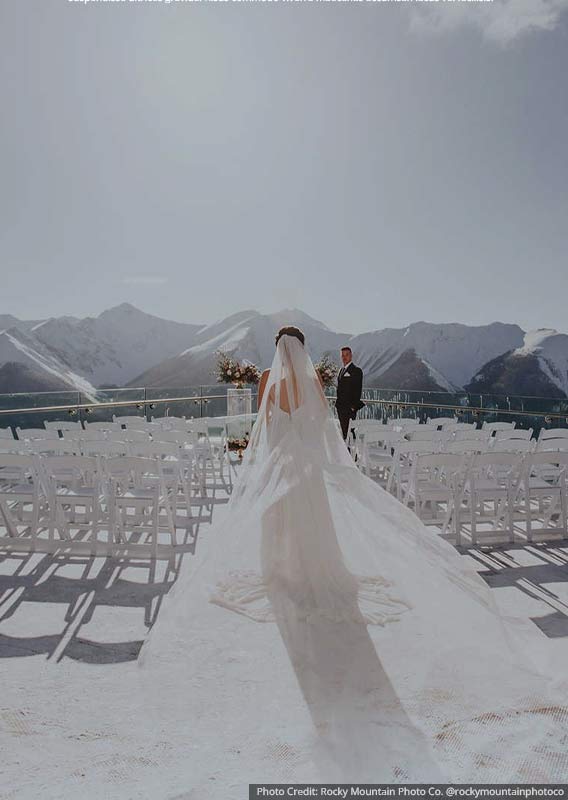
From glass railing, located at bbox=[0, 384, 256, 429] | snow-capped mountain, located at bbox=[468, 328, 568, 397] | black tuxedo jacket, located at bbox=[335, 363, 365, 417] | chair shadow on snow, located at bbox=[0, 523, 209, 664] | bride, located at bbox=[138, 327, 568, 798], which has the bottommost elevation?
chair shadow on snow, located at bbox=[0, 523, 209, 664]

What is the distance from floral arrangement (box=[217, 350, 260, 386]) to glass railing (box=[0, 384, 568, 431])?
28.3 inches

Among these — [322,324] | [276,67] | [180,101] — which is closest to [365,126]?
[276,67]

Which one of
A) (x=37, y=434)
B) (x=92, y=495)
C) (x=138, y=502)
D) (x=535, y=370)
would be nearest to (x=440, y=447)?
(x=138, y=502)

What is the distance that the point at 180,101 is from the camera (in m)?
8.05

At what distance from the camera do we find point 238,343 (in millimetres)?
62531

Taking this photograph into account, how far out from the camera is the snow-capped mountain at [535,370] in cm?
4141

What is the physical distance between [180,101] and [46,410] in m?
5.90

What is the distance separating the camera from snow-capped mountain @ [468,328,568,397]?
41.4m

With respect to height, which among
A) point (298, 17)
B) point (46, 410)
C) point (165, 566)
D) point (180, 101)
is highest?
point (298, 17)

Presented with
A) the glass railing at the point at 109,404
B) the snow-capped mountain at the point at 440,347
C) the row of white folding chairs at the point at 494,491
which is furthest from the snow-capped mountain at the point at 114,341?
the row of white folding chairs at the point at 494,491

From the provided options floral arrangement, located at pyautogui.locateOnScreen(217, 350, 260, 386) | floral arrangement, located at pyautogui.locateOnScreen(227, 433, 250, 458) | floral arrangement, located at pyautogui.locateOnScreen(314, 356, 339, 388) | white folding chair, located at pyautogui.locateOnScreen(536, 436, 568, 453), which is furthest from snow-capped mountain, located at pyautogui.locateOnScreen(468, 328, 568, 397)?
white folding chair, located at pyautogui.locateOnScreen(536, 436, 568, 453)

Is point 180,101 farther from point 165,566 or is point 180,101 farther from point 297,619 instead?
point 297,619

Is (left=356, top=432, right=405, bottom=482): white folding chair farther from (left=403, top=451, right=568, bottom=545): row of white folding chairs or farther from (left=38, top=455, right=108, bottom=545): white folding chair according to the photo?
(left=38, top=455, right=108, bottom=545): white folding chair

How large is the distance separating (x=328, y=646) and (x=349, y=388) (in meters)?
5.58
